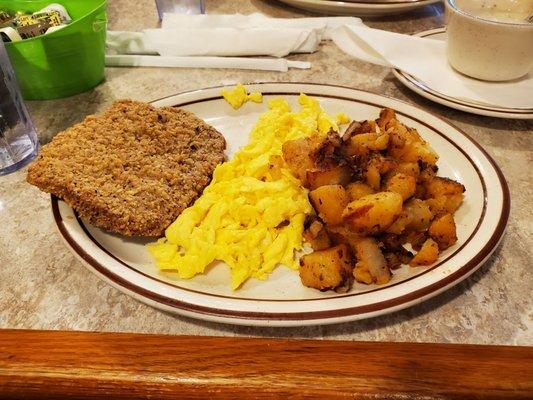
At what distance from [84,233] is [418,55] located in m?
1.68

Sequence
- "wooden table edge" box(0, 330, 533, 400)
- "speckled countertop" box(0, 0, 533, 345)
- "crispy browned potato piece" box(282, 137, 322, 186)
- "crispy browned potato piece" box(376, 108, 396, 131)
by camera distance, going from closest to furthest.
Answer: "wooden table edge" box(0, 330, 533, 400), "speckled countertop" box(0, 0, 533, 345), "crispy browned potato piece" box(282, 137, 322, 186), "crispy browned potato piece" box(376, 108, 396, 131)

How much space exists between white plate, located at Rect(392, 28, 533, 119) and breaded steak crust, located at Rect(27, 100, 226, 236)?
0.89m

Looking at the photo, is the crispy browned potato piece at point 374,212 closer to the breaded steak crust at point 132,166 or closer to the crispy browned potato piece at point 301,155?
the crispy browned potato piece at point 301,155

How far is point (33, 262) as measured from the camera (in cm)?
140

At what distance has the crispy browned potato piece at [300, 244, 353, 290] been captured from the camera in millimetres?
1190

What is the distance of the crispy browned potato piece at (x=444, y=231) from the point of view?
1263 mm

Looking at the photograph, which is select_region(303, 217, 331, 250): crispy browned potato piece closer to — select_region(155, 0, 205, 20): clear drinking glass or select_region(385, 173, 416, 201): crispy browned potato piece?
select_region(385, 173, 416, 201): crispy browned potato piece

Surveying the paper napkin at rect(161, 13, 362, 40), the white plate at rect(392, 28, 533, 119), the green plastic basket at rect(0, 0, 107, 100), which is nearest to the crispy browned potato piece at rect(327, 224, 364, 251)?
the white plate at rect(392, 28, 533, 119)

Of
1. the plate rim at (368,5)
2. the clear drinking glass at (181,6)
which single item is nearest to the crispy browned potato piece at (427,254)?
the plate rim at (368,5)

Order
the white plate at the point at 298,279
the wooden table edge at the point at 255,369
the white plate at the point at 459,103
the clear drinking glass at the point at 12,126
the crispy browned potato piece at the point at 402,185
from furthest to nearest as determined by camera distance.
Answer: the white plate at the point at 459,103, the clear drinking glass at the point at 12,126, the crispy browned potato piece at the point at 402,185, the white plate at the point at 298,279, the wooden table edge at the point at 255,369

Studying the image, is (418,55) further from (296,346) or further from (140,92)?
(296,346)

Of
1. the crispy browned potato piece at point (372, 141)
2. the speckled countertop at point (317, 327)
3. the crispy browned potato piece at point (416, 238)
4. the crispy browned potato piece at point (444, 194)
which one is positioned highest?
the crispy browned potato piece at point (372, 141)

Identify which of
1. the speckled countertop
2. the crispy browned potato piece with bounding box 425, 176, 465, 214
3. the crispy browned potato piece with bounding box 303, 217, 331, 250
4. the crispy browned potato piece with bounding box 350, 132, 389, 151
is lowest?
the speckled countertop

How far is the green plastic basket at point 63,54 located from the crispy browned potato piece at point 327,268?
146cm
